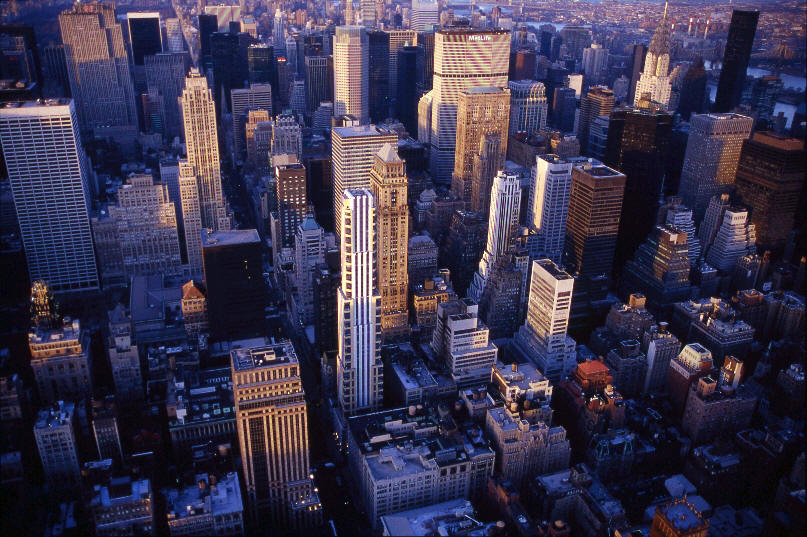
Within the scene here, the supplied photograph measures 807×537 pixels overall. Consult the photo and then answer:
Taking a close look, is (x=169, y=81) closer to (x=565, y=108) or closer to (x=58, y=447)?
(x=565, y=108)

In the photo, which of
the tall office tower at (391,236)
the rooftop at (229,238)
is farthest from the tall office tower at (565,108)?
the rooftop at (229,238)

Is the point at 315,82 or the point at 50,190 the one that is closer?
the point at 50,190

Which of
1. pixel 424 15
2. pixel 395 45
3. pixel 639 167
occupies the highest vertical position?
pixel 424 15

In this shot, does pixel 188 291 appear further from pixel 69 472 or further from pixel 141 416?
pixel 69 472

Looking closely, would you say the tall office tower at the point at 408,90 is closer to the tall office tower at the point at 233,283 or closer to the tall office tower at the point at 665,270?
the tall office tower at the point at 665,270

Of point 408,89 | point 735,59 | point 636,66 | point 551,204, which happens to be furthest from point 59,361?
point 636,66

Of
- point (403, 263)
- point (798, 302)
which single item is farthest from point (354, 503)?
point (798, 302)
